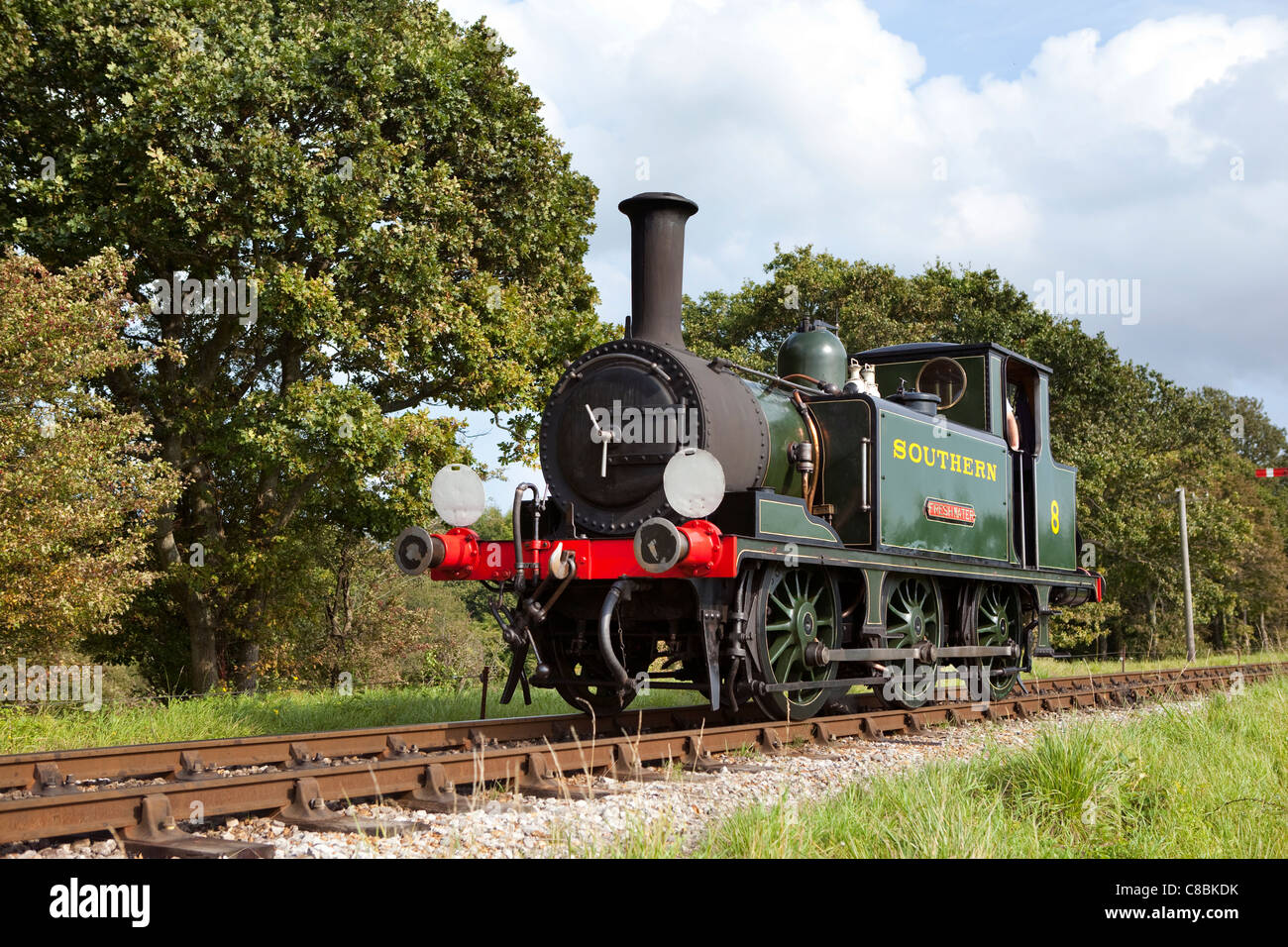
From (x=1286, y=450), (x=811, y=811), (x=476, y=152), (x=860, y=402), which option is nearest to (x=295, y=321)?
(x=476, y=152)

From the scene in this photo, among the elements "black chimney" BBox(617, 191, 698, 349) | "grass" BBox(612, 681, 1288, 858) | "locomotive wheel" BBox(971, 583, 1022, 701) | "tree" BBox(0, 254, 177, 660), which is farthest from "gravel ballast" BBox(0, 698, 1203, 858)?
"tree" BBox(0, 254, 177, 660)

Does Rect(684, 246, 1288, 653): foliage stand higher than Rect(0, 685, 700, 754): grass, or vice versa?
Rect(684, 246, 1288, 653): foliage

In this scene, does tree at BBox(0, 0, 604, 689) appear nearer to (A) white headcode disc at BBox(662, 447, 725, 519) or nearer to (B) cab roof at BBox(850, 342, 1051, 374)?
(B) cab roof at BBox(850, 342, 1051, 374)

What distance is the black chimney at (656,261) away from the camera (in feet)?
26.2

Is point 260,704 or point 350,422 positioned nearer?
point 260,704

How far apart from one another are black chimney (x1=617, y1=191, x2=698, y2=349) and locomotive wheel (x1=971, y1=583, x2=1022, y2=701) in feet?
14.3

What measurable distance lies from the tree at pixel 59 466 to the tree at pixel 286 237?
1699 mm

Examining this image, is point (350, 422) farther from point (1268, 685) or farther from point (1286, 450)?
point (1286, 450)

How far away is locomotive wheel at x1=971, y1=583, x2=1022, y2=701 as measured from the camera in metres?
10.5

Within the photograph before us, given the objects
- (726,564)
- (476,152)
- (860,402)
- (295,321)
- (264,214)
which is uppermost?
(476,152)

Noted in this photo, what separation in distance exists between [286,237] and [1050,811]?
12379 mm

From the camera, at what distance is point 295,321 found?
13.9m

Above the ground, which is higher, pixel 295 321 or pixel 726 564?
pixel 295 321
